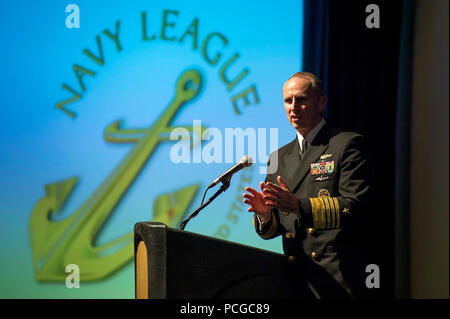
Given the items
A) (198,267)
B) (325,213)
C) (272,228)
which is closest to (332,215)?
(325,213)

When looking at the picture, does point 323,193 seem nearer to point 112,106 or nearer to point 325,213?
point 325,213

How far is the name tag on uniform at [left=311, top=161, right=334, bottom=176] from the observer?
6.18 feet

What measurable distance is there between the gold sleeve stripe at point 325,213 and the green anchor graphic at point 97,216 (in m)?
1.29

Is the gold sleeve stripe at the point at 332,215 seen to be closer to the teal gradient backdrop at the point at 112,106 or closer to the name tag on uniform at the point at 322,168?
the name tag on uniform at the point at 322,168

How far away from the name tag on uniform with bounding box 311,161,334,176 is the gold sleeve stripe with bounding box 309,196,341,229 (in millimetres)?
186

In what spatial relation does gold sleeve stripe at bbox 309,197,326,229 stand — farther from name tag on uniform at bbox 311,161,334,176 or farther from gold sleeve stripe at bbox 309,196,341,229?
name tag on uniform at bbox 311,161,334,176

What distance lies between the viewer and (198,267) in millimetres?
1518

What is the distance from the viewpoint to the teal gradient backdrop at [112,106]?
9.49 feet

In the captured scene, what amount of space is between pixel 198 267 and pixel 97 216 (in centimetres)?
155

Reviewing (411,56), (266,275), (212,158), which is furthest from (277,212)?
(411,56)

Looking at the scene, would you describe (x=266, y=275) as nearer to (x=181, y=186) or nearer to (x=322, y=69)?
(x=181, y=186)

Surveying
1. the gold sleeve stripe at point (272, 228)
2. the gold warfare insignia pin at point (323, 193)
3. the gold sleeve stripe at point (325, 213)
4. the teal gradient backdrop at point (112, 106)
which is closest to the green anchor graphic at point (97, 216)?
the teal gradient backdrop at point (112, 106)

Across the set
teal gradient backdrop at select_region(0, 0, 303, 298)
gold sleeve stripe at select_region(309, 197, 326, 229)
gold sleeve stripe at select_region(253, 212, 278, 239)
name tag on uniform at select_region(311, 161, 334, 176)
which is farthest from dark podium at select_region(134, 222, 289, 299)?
teal gradient backdrop at select_region(0, 0, 303, 298)
